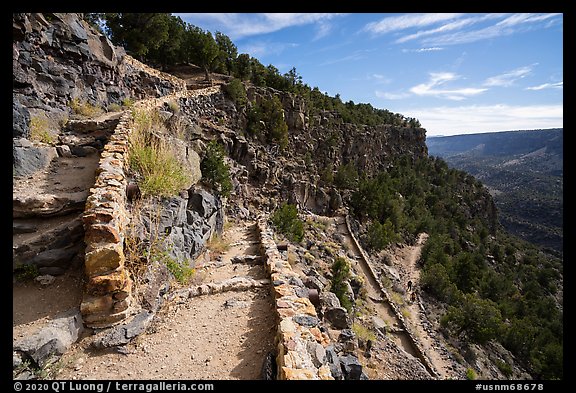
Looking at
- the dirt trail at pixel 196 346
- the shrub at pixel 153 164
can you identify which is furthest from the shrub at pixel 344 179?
the dirt trail at pixel 196 346

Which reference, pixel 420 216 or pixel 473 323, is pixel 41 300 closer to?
pixel 473 323

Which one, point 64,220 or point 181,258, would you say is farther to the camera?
point 181,258

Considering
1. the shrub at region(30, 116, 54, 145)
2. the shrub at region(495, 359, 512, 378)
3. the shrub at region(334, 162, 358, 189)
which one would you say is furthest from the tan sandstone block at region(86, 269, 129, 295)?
the shrub at region(334, 162, 358, 189)

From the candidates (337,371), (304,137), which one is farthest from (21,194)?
(304,137)

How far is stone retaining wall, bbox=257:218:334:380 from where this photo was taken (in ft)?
11.6

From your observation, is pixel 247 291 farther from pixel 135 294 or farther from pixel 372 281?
pixel 372 281

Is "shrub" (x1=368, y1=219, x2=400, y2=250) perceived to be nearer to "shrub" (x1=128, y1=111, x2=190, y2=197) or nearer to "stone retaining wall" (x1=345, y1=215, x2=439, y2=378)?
"stone retaining wall" (x1=345, y1=215, x2=439, y2=378)

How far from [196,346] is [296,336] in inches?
62.2

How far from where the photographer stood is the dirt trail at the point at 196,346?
381cm

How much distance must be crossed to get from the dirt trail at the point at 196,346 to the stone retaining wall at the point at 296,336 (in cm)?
34

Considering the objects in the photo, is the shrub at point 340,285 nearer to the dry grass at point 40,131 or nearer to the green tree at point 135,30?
the dry grass at point 40,131
